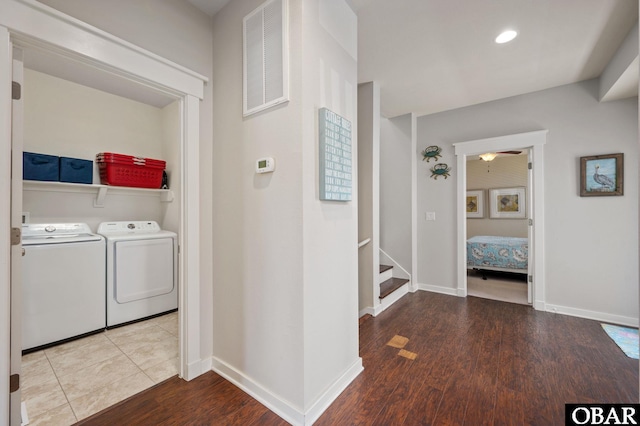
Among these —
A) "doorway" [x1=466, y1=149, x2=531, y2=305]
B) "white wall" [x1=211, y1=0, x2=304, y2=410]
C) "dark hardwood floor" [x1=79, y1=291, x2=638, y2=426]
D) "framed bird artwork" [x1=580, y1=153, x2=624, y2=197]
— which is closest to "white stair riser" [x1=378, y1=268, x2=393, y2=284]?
"dark hardwood floor" [x1=79, y1=291, x2=638, y2=426]

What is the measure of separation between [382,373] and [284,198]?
4.93 ft

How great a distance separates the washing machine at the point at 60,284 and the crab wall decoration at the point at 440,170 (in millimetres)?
4198

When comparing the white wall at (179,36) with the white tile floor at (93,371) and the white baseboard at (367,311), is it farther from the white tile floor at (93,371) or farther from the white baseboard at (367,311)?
the white baseboard at (367,311)

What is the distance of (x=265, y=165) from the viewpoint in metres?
1.65

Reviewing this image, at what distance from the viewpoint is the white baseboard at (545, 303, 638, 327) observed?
9.20 feet

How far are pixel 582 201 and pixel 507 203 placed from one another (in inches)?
142

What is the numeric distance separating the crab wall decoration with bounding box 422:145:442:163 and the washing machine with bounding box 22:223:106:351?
420 centimetres

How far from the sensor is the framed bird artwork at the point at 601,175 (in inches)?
112

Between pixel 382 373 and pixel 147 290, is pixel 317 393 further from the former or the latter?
pixel 147 290

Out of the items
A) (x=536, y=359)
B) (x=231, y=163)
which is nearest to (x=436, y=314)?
(x=536, y=359)

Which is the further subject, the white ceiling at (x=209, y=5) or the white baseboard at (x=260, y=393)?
the white ceiling at (x=209, y=5)

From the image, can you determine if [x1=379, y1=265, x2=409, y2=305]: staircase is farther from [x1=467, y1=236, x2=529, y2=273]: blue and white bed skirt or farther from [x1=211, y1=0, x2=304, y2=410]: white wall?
[x1=211, y1=0, x2=304, y2=410]: white wall

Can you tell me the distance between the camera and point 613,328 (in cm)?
275

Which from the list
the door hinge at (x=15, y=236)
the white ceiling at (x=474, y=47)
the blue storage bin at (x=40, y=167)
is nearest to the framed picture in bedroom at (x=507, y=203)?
the white ceiling at (x=474, y=47)
